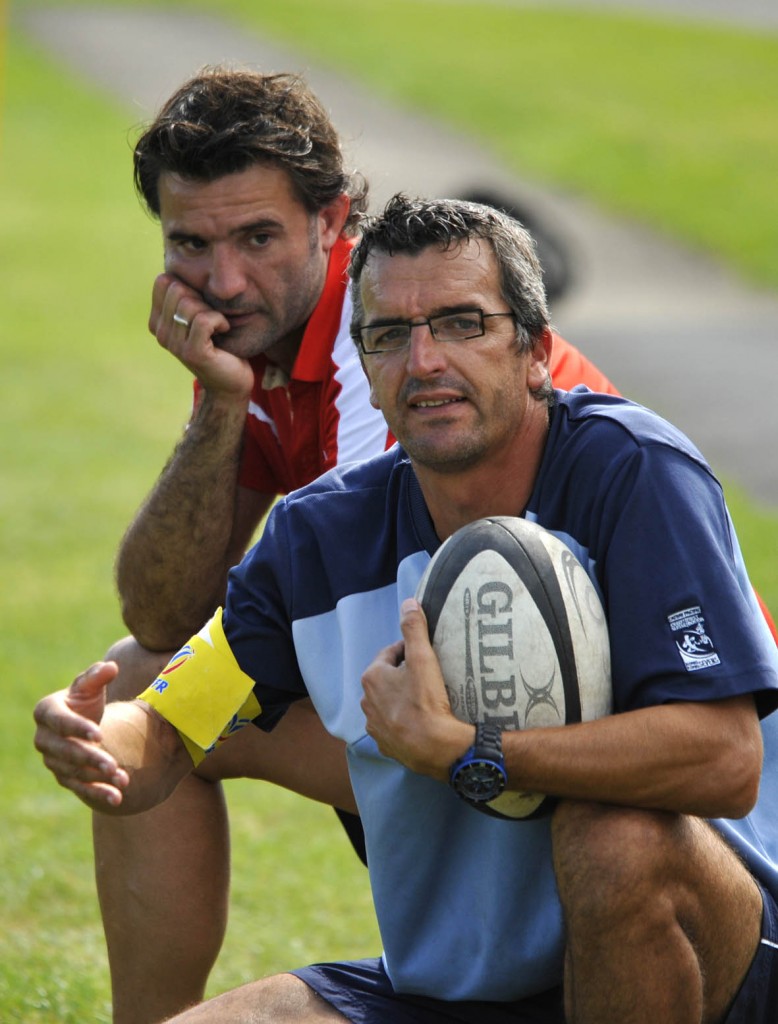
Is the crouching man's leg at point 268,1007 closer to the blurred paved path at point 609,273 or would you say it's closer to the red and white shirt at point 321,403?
the red and white shirt at point 321,403

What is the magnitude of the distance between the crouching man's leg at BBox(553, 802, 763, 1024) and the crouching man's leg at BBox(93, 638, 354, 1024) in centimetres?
123

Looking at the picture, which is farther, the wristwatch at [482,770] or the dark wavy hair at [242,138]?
the dark wavy hair at [242,138]

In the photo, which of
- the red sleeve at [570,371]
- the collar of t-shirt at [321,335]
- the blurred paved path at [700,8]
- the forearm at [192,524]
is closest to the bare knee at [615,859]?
the red sleeve at [570,371]

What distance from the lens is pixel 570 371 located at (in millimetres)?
4492

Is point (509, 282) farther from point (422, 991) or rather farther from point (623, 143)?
point (623, 143)

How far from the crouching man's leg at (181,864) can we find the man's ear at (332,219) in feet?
4.61

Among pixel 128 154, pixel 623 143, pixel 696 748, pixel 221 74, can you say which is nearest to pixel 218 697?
pixel 696 748

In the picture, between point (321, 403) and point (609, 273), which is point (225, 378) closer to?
point (321, 403)

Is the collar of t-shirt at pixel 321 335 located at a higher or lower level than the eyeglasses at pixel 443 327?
higher

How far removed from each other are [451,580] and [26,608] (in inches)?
254

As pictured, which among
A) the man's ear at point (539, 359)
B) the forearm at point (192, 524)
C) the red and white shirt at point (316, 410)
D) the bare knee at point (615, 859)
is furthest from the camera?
the forearm at point (192, 524)

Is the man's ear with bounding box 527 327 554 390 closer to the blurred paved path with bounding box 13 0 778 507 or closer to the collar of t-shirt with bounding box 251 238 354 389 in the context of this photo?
the collar of t-shirt with bounding box 251 238 354 389

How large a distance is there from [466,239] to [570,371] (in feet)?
3.33

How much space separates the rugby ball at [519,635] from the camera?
3.17m
